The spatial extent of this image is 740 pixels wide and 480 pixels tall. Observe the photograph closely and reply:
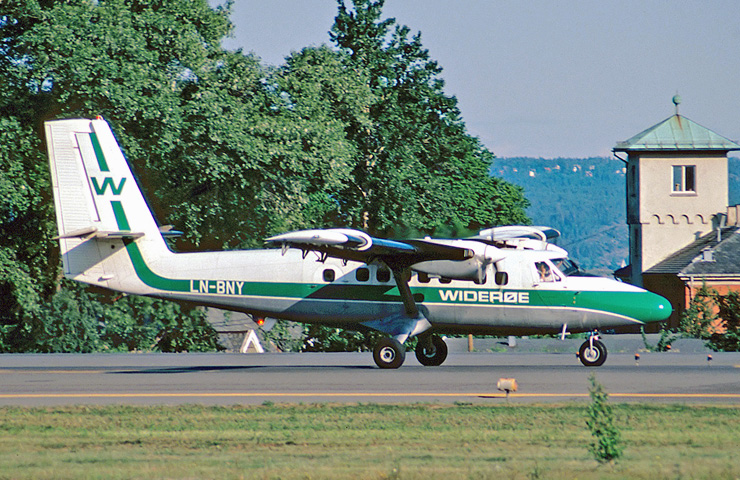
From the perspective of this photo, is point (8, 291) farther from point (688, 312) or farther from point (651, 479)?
point (651, 479)

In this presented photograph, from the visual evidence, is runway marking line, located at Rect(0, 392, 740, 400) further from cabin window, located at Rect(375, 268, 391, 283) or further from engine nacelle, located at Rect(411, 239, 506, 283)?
cabin window, located at Rect(375, 268, 391, 283)

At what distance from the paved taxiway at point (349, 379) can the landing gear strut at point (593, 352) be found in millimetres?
306

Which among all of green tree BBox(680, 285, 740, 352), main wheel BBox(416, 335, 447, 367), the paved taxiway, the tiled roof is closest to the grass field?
the paved taxiway

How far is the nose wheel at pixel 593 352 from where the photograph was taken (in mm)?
24453

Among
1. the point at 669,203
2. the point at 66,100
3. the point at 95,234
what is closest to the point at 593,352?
the point at 95,234

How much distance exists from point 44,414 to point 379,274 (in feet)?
34.8

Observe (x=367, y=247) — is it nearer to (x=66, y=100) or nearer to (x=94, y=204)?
(x=94, y=204)

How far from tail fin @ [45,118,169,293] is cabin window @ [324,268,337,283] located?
412 cm

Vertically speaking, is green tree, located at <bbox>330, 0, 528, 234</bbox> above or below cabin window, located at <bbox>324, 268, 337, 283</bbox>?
above

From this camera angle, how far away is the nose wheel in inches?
963

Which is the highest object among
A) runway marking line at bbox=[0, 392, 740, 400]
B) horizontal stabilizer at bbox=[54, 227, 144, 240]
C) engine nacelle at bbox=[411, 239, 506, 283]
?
horizontal stabilizer at bbox=[54, 227, 144, 240]

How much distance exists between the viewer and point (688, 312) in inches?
1900

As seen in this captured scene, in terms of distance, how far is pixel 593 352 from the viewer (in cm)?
2447

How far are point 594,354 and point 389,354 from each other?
4947 mm
